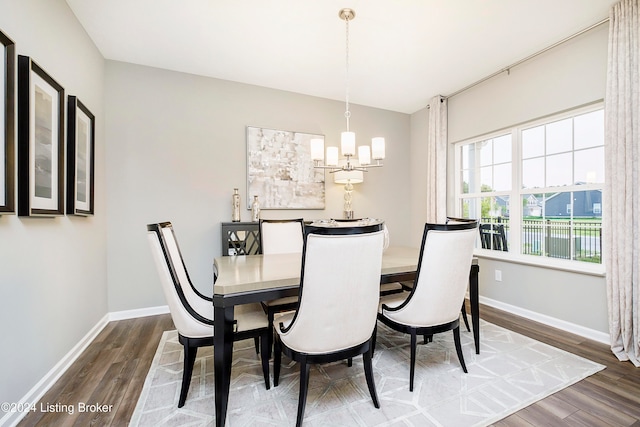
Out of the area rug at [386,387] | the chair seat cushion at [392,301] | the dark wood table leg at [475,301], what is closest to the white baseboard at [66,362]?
the area rug at [386,387]

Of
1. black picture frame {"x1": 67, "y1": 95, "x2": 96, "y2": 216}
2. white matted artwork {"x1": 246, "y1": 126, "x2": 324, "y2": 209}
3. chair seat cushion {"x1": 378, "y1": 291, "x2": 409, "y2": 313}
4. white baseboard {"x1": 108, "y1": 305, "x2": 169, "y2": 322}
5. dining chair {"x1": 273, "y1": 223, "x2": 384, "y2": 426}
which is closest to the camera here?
dining chair {"x1": 273, "y1": 223, "x2": 384, "y2": 426}

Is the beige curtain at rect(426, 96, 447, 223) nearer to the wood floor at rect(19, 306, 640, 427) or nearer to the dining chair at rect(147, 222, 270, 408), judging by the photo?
the wood floor at rect(19, 306, 640, 427)

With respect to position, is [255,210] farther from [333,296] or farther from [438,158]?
[438,158]

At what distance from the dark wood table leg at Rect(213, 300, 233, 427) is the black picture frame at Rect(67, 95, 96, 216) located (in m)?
1.62

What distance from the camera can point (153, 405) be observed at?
63.6 inches

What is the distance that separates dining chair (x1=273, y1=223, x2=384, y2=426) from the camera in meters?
1.30

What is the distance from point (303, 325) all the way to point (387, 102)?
3.69m

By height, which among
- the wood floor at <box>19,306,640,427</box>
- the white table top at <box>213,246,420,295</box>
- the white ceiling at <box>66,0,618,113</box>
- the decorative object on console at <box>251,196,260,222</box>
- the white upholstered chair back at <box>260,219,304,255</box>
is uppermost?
the white ceiling at <box>66,0,618,113</box>

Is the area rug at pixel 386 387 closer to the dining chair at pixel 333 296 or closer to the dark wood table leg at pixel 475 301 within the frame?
the dark wood table leg at pixel 475 301

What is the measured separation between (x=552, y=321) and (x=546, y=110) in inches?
83.2

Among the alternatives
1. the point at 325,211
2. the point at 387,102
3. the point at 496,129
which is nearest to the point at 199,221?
the point at 325,211

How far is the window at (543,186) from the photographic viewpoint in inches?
103

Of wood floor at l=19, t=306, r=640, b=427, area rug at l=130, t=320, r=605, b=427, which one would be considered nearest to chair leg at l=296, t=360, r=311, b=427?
area rug at l=130, t=320, r=605, b=427

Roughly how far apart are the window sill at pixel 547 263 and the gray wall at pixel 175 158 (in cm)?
234
